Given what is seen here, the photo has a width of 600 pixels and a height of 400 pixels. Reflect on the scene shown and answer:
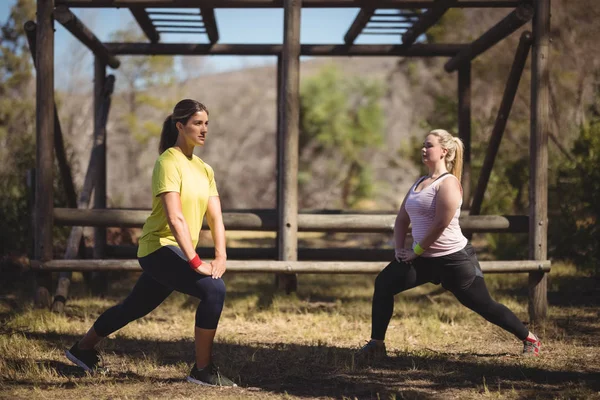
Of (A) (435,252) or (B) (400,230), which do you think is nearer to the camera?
(A) (435,252)

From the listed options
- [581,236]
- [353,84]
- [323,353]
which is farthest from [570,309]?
[353,84]

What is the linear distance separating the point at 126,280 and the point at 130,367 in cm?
561

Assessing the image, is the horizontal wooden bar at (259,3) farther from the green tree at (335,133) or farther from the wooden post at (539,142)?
the green tree at (335,133)

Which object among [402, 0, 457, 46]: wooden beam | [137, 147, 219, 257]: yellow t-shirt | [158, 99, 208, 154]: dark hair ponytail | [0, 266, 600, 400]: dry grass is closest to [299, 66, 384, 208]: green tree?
[402, 0, 457, 46]: wooden beam

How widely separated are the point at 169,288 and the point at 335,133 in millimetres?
28564

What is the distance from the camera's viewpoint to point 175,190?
4.09m

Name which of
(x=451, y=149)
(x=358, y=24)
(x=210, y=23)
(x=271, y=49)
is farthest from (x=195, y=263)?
(x=271, y=49)

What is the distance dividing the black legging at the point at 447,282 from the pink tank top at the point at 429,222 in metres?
0.05

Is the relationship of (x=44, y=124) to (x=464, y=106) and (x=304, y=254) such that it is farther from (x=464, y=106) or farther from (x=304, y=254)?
(x=464, y=106)

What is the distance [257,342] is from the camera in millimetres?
5957

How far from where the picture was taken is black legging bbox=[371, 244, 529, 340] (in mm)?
4910

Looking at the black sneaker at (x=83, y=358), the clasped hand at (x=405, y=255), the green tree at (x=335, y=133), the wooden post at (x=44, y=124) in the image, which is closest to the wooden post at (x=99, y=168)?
the wooden post at (x=44, y=124)

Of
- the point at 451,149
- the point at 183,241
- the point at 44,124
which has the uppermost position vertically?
the point at 44,124

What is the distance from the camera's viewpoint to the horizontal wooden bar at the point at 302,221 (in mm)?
7105
